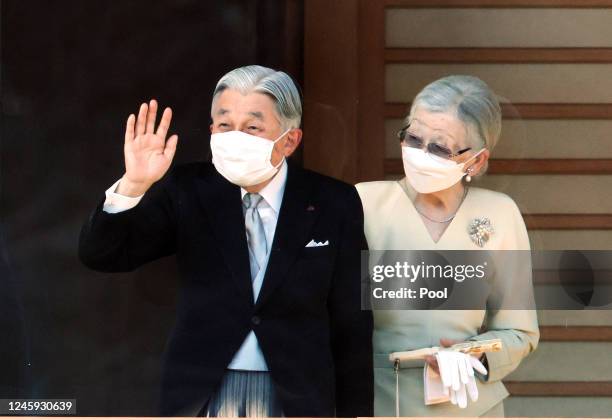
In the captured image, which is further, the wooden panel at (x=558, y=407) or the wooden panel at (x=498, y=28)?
the wooden panel at (x=558, y=407)

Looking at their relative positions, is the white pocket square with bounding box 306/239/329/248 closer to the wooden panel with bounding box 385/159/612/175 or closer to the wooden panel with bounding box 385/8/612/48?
the wooden panel with bounding box 385/159/612/175

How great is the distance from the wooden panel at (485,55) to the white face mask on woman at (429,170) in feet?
1.03

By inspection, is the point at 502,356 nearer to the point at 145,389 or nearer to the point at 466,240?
the point at 466,240

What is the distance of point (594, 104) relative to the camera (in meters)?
4.25

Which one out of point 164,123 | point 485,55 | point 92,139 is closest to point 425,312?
point 485,55

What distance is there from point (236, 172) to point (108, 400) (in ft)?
3.14

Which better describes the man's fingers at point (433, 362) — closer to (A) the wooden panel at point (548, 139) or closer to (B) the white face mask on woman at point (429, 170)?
(B) the white face mask on woman at point (429, 170)

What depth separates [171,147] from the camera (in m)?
4.27

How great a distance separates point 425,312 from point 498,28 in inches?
40.1

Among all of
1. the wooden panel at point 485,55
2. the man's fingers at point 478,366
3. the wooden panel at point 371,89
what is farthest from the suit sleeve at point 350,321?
the wooden panel at point 485,55

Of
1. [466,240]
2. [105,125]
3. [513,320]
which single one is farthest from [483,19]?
[105,125]

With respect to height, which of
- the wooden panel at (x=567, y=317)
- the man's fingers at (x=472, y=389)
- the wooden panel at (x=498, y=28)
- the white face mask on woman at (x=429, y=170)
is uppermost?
the wooden panel at (x=498, y=28)

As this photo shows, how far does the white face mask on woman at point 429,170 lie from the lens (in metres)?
4.19

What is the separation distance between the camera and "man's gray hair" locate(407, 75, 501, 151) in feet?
13.8
